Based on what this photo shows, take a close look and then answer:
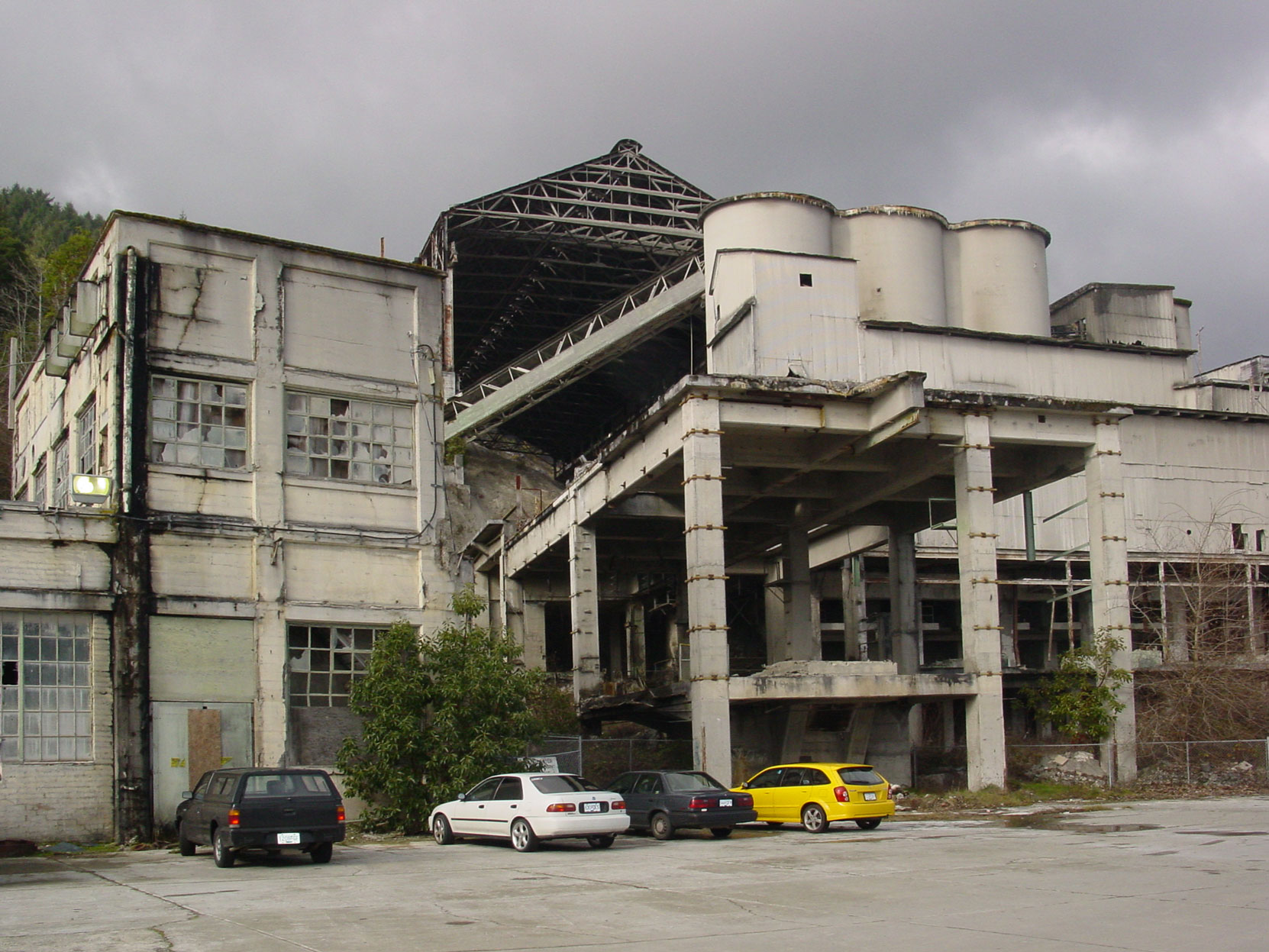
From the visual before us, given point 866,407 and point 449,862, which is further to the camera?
point 866,407

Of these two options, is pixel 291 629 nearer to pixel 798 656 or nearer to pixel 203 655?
pixel 203 655

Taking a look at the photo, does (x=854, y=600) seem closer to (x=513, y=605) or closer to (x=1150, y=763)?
(x=513, y=605)

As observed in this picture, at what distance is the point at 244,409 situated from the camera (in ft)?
88.8

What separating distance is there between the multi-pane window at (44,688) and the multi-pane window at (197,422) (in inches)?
156

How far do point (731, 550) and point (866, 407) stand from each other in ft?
54.7

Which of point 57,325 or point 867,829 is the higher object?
point 57,325

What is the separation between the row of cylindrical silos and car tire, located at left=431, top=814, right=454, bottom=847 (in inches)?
1073

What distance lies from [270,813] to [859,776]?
1124cm

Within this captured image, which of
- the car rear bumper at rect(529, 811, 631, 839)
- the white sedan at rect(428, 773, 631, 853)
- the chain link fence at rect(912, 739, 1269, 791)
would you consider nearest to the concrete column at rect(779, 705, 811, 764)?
the chain link fence at rect(912, 739, 1269, 791)

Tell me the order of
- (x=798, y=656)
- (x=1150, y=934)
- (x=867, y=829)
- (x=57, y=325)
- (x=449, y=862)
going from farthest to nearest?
(x=798, y=656), (x=57, y=325), (x=867, y=829), (x=449, y=862), (x=1150, y=934)

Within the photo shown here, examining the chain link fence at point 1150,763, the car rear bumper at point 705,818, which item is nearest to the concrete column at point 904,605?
the chain link fence at point 1150,763

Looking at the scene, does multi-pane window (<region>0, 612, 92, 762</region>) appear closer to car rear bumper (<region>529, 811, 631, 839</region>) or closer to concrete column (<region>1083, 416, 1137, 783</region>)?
car rear bumper (<region>529, 811, 631, 839</region>)

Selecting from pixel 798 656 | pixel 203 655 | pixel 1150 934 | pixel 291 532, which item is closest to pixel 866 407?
pixel 798 656

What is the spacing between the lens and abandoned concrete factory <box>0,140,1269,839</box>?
25.0 meters
